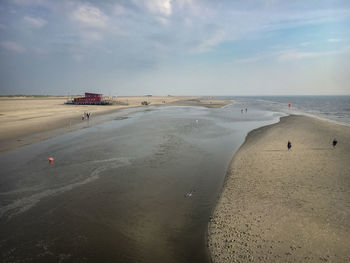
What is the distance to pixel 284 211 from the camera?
8.84 metres

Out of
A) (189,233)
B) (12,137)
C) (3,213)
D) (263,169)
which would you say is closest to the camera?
(189,233)

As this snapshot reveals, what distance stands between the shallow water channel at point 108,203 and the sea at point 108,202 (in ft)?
0.13

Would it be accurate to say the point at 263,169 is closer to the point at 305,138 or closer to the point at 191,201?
the point at 191,201

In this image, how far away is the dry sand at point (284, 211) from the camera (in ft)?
21.9

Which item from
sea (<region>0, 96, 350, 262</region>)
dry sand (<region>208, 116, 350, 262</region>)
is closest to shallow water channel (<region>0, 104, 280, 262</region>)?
sea (<region>0, 96, 350, 262</region>)

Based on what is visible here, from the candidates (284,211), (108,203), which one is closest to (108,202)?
(108,203)

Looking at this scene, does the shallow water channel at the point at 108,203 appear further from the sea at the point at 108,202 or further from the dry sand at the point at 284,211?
the dry sand at the point at 284,211

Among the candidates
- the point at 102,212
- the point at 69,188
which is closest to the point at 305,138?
the point at 102,212

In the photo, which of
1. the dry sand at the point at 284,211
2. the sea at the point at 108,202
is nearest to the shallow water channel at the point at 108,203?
the sea at the point at 108,202

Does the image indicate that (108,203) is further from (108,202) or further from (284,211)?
(284,211)

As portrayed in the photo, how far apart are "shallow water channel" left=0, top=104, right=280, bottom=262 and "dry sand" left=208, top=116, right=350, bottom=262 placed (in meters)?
1.01

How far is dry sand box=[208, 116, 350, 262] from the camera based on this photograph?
6672 mm

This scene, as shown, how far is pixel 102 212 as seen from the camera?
9797 millimetres

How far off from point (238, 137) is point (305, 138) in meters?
7.70
